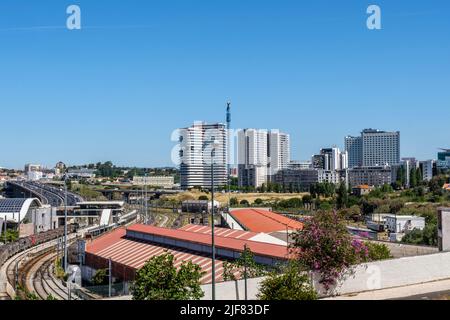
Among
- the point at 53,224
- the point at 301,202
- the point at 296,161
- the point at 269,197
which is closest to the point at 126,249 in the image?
the point at 53,224

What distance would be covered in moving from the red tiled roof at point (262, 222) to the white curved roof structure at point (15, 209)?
70.6 ft

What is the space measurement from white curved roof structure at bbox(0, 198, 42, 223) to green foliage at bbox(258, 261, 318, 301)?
45225mm

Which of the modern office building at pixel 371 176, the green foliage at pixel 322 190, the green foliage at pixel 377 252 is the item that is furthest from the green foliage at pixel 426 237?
the modern office building at pixel 371 176

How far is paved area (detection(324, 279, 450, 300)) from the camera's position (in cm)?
1704

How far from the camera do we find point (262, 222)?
150ft

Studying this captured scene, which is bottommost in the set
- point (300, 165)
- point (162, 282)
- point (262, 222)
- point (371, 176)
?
point (371, 176)

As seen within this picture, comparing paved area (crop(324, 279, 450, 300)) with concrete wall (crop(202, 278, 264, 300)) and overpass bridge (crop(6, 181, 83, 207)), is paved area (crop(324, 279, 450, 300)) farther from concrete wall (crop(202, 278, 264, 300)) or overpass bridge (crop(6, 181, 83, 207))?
overpass bridge (crop(6, 181, 83, 207))

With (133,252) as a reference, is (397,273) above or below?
above

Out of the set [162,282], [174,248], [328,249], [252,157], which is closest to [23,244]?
[174,248]

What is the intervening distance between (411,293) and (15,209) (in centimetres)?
4864

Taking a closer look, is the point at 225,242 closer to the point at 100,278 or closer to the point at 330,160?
the point at 100,278

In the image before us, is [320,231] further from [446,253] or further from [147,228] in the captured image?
[147,228]

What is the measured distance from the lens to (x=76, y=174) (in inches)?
7564

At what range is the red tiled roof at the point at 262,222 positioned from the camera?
136 ft
